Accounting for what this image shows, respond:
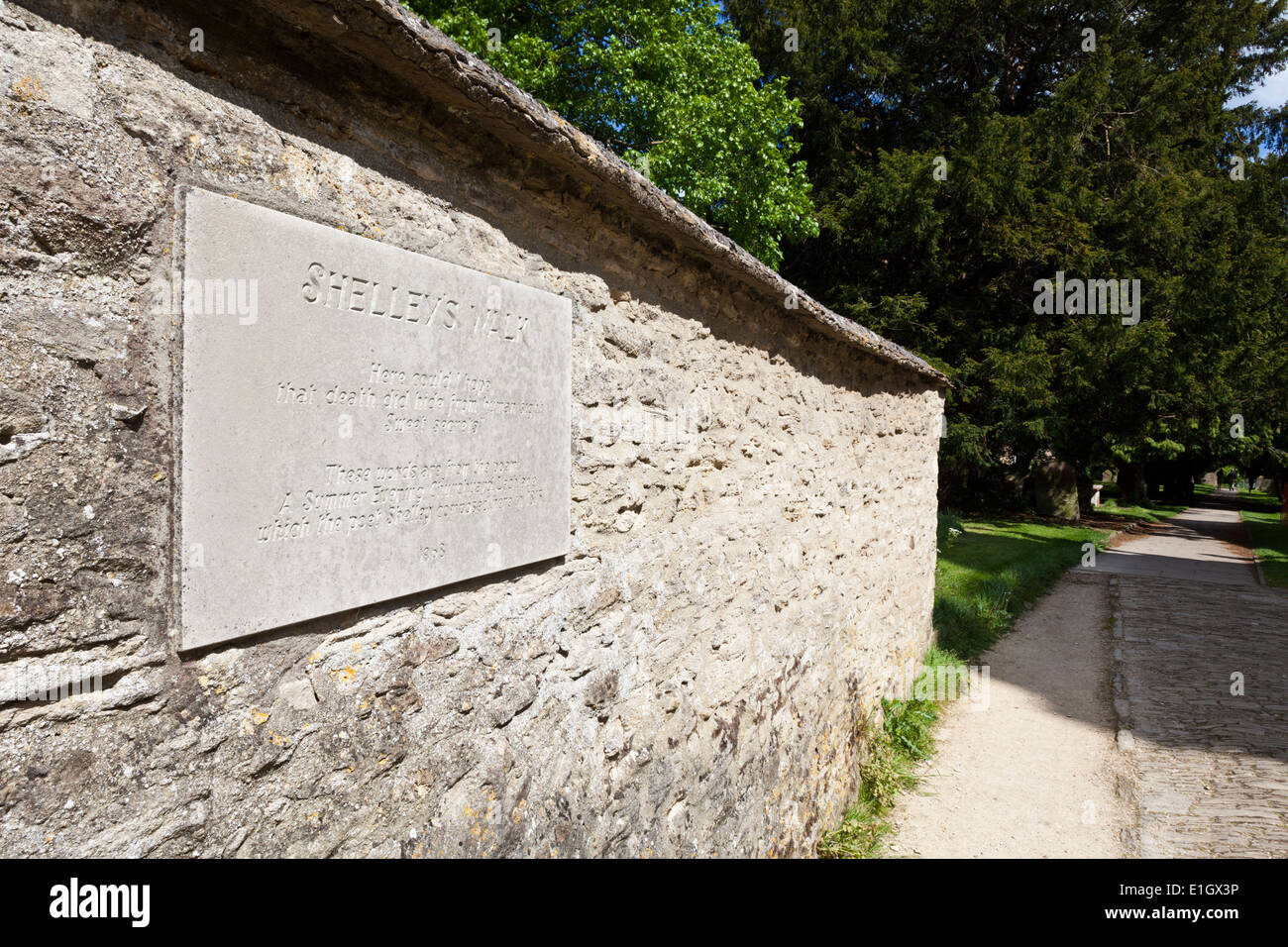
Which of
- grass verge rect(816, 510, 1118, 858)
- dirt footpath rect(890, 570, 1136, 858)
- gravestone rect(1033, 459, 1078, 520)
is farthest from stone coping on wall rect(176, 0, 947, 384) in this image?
gravestone rect(1033, 459, 1078, 520)

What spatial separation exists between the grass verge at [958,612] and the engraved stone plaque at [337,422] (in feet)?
11.6

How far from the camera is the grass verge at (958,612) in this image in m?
4.79

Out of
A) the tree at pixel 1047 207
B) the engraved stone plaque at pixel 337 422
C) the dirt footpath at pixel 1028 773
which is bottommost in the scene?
the dirt footpath at pixel 1028 773

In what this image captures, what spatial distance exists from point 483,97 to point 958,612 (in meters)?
8.44

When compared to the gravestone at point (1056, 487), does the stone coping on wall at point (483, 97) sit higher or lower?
higher

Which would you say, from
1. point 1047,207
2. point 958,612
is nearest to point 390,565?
point 958,612

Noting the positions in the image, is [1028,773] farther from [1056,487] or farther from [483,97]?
[1056,487]

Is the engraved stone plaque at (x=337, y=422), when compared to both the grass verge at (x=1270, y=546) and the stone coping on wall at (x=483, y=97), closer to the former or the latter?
the stone coping on wall at (x=483, y=97)

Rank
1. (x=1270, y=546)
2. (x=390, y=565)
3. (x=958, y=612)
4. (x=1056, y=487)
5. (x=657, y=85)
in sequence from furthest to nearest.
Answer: (x=1056, y=487), (x=1270, y=546), (x=657, y=85), (x=958, y=612), (x=390, y=565)

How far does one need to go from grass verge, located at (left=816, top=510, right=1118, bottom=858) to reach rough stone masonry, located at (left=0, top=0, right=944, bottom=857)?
1266 millimetres

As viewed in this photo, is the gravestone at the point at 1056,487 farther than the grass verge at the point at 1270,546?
Yes

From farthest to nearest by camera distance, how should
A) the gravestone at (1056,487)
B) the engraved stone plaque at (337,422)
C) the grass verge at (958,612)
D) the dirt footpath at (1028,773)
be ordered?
the gravestone at (1056,487) < the grass verge at (958,612) < the dirt footpath at (1028,773) < the engraved stone plaque at (337,422)

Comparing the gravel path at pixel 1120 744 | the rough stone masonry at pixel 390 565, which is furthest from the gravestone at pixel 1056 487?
the rough stone masonry at pixel 390 565

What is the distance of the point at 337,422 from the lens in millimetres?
1688
